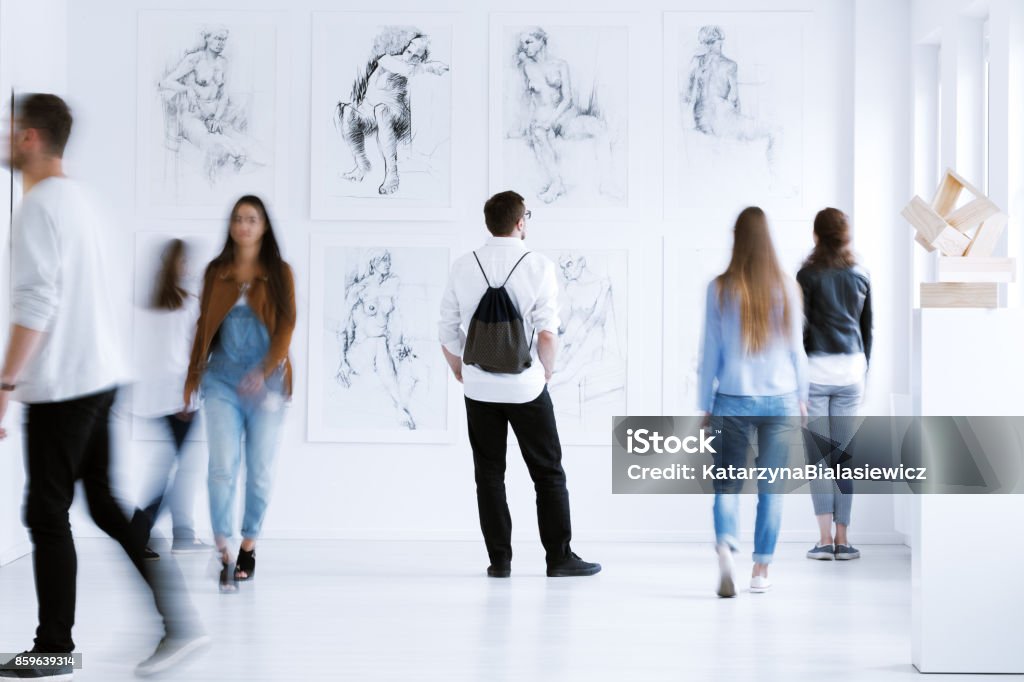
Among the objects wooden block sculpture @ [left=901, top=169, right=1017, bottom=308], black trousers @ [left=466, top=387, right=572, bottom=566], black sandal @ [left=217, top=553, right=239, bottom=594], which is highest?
wooden block sculpture @ [left=901, top=169, right=1017, bottom=308]

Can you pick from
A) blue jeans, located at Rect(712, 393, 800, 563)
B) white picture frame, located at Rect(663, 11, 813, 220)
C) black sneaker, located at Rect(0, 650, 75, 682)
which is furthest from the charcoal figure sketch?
black sneaker, located at Rect(0, 650, 75, 682)

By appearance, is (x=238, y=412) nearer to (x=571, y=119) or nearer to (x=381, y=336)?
(x=381, y=336)

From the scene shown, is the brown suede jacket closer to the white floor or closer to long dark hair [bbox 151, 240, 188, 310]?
long dark hair [bbox 151, 240, 188, 310]

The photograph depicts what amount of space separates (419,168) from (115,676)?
130 inches

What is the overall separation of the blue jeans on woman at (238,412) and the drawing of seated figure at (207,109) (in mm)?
1901

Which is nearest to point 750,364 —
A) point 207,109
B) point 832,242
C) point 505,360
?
point 505,360

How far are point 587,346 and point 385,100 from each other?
5.45ft

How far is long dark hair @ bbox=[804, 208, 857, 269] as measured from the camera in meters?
5.01

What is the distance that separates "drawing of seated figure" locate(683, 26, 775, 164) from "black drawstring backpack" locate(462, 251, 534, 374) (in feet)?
6.28

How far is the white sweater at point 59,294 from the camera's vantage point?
292cm

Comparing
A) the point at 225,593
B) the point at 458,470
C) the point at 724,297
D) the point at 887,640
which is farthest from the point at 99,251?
the point at 458,470

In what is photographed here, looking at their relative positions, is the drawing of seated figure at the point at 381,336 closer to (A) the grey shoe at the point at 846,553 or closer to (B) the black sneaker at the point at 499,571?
(B) the black sneaker at the point at 499,571

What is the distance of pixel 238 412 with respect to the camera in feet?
14.1

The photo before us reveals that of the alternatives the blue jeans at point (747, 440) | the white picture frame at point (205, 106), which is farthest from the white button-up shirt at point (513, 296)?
the white picture frame at point (205, 106)
